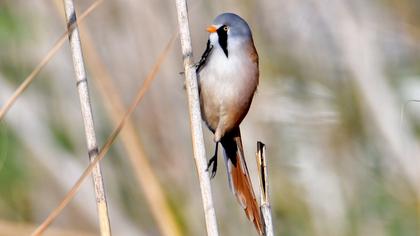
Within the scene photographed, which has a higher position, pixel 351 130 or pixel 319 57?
pixel 319 57

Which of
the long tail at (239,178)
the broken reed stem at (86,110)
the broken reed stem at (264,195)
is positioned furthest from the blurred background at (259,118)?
the broken reed stem at (86,110)

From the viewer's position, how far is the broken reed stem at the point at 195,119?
5.11ft

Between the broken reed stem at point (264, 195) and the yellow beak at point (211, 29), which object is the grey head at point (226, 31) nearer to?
the yellow beak at point (211, 29)

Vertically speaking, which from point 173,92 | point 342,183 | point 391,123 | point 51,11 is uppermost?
point 51,11

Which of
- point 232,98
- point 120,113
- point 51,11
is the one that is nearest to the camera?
point 120,113

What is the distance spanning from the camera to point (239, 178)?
1998mm

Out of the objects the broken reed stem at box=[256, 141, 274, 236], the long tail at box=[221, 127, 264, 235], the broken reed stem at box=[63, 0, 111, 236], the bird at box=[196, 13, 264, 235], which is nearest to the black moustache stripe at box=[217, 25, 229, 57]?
the bird at box=[196, 13, 264, 235]

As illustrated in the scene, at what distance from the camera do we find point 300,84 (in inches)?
114

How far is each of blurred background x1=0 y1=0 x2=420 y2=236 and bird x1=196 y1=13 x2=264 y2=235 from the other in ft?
1.78

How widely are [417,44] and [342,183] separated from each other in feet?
1.67

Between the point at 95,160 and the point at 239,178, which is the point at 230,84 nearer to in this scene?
the point at 239,178

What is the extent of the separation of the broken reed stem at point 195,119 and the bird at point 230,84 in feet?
1.11

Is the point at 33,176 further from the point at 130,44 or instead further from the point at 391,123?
the point at 391,123

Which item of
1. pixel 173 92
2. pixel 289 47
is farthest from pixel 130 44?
pixel 289 47
